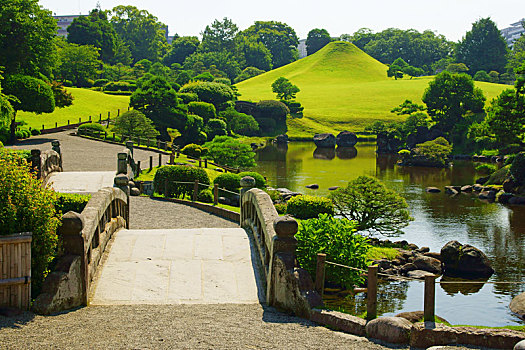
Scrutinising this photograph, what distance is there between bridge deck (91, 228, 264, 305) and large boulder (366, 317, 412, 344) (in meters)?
2.69

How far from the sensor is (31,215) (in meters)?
8.77

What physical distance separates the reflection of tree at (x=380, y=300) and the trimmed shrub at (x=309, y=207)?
30.0 feet

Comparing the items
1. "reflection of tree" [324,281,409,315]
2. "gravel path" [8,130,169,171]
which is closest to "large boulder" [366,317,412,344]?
"reflection of tree" [324,281,409,315]

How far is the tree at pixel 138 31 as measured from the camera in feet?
500

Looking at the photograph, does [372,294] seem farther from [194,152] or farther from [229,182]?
[194,152]

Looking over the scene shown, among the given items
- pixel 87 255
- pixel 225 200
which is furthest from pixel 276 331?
pixel 225 200

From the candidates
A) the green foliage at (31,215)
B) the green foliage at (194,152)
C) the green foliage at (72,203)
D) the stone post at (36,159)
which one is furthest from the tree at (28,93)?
the green foliage at (31,215)

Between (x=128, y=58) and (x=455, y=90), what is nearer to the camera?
(x=455, y=90)

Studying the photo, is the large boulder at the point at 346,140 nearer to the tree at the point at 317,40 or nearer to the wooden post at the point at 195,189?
the wooden post at the point at 195,189

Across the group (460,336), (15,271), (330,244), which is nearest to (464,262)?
(330,244)

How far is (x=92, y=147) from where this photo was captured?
149ft

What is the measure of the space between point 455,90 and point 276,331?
80.8m

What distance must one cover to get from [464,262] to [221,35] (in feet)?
511

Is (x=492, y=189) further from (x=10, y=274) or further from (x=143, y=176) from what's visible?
(x=10, y=274)
